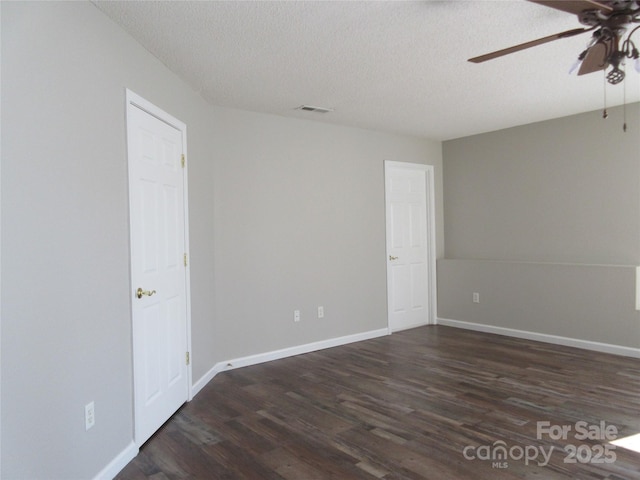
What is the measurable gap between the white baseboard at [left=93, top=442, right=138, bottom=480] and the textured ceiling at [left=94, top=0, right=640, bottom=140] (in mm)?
2426

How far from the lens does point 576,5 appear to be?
189cm

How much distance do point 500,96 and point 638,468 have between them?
307cm

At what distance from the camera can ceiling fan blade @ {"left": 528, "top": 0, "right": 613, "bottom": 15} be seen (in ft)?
6.07

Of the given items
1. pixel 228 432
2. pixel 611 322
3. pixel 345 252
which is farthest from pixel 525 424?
pixel 345 252

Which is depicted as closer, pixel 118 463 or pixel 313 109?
pixel 118 463

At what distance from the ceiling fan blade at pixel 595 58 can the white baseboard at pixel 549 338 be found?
3.10m

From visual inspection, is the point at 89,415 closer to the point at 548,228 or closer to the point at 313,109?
the point at 313,109

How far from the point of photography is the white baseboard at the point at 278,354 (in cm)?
381

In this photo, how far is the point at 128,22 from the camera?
247 centimetres

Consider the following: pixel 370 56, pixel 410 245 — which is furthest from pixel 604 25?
pixel 410 245

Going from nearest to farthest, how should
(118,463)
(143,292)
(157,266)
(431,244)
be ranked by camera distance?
1. (118,463)
2. (143,292)
3. (157,266)
4. (431,244)

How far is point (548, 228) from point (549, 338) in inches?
49.5

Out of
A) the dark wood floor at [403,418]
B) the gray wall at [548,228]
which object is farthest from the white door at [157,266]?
the gray wall at [548,228]

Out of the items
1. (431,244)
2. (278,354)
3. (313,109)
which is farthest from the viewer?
(431,244)
